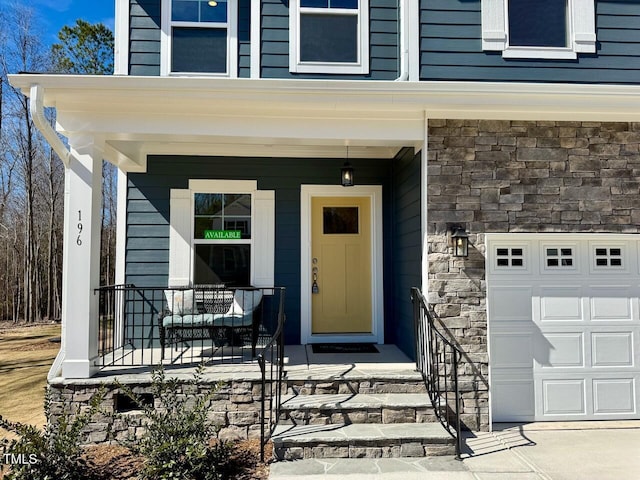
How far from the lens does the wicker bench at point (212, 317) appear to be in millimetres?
4574

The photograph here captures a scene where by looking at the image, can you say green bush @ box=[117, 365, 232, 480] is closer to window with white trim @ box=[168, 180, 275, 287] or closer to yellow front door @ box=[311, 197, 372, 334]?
window with white trim @ box=[168, 180, 275, 287]

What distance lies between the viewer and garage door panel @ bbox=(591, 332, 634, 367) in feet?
14.3

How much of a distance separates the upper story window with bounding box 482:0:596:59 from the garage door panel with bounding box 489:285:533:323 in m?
2.51

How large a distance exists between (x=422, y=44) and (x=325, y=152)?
1706 millimetres

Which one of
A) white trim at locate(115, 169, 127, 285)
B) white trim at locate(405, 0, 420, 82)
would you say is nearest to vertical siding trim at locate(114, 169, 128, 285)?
white trim at locate(115, 169, 127, 285)

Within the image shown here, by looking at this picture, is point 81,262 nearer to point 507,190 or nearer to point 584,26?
point 507,190

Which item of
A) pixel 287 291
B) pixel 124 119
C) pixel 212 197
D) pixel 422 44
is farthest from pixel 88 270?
pixel 422 44

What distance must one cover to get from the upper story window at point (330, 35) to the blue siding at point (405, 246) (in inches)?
49.4

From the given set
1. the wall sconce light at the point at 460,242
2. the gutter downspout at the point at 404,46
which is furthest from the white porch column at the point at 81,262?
the wall sconce light at the point at 460,242

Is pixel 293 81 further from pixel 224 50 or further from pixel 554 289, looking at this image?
pixel 554 289

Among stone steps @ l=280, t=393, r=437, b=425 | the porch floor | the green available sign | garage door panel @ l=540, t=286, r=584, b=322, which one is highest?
the green available sign

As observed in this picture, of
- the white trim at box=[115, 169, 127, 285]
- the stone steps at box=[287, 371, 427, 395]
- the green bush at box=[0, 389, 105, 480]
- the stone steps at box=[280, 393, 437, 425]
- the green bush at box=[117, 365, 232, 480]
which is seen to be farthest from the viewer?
the white trim at box=[115, 169, 127, 285]

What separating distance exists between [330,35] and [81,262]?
143 inches

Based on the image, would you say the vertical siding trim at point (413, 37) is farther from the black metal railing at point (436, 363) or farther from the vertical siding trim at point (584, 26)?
the black metal railing at point (436, 363)
